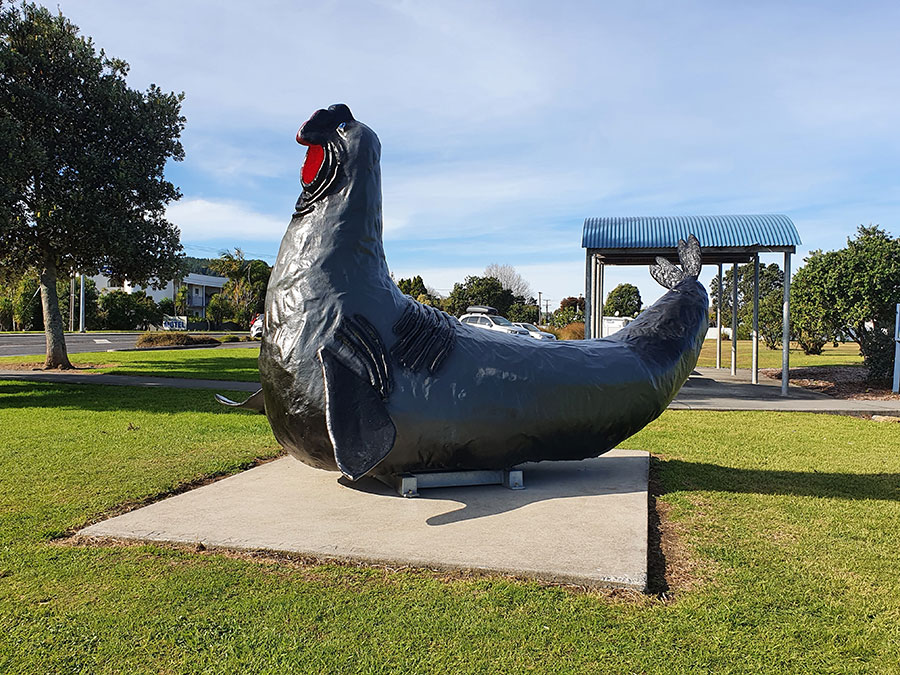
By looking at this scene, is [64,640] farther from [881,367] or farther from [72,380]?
[881,367]

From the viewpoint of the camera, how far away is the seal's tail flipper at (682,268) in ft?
22.9

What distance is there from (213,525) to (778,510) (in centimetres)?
454

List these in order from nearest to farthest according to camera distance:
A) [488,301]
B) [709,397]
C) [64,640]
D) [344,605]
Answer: [64,640] → [344,605] → [709,397] → [488,301]

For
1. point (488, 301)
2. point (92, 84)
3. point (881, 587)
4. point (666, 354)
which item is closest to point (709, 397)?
point (666, 354)

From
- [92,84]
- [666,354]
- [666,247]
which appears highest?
[92,84]

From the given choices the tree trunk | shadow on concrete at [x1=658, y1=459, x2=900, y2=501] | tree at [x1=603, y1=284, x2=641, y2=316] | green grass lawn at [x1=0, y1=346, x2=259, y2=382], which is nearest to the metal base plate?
shadow on concrete at [x1=658, y1=459, x2=900, y2=501]

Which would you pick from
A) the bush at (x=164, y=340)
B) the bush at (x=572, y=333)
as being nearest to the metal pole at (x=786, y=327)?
the bush at (x=572, y=333)

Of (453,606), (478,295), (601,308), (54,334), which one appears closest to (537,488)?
(453,606)

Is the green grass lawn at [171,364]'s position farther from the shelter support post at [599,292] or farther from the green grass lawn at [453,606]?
the green grass lawn at [453,606]

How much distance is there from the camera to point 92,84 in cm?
1612

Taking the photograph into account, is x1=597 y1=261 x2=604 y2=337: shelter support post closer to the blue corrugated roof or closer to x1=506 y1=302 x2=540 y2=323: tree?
the blue corrugated roof

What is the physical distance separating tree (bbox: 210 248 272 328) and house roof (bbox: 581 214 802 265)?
54593 mm

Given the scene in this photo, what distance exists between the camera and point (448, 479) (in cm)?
552

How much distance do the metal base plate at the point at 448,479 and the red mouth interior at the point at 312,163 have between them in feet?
8.26
